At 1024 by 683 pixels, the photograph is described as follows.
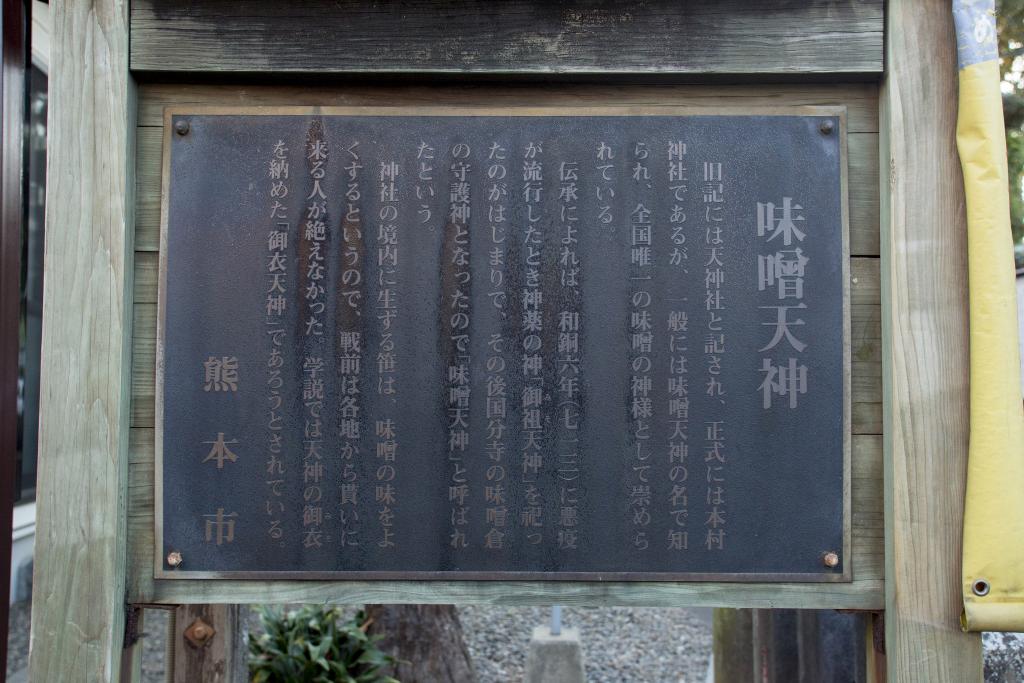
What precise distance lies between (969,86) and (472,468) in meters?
2.10

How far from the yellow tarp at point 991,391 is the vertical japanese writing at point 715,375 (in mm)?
785

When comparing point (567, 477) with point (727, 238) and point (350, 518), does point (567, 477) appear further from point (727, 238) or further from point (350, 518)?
point (727, 238)

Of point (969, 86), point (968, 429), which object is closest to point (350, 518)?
point (968, 429)

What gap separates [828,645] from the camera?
4.77m

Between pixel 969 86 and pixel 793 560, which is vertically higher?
pixel 969 86

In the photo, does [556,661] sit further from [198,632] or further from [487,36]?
[487,36]

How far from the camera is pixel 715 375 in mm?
2533

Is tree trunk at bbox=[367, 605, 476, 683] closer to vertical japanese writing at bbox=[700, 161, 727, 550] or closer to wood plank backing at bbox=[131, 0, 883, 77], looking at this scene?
vertical japanese writing at bbox=[700, 161, 727, 550]

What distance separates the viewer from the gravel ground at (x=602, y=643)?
876 centimetres

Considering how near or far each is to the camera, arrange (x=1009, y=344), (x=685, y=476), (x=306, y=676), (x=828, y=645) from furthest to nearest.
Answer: (x=306, y=676), (x=828, y=645), (x=685, y=476), (x=1009, y=344)

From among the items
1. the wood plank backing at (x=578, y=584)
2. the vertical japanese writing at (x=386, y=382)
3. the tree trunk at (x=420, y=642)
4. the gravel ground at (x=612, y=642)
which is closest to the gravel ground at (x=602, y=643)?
the gravel ground at (x=612, y=642)

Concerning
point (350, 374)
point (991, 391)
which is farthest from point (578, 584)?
point (991, 391)

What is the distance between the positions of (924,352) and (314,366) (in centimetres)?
209

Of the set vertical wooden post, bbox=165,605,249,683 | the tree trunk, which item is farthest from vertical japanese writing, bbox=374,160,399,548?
the tree trunk
